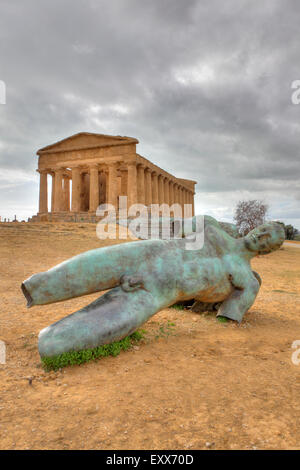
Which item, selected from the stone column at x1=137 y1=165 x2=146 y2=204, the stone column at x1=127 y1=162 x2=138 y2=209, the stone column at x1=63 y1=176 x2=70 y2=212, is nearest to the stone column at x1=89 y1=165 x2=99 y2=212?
the stone column at x1=127 y1=162 x2=138 y2=209

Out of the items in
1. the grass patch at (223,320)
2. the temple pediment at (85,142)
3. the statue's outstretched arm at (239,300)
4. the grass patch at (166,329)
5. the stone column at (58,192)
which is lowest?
the grass patch at (166,329)

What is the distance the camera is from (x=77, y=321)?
2.97 m

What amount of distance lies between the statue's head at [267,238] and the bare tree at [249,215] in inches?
1115

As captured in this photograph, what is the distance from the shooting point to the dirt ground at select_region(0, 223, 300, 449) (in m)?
1.88

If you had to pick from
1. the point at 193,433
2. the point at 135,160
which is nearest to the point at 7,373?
the point at 193,433

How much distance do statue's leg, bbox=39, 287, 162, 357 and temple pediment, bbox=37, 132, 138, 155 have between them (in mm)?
29654

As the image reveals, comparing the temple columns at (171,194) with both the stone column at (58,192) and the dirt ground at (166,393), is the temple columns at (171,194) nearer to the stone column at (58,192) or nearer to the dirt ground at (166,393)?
the stone column at (58,192)

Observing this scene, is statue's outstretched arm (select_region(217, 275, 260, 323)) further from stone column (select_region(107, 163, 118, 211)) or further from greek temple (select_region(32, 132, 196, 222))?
stone column (select_region(107, 163, 118, 211))

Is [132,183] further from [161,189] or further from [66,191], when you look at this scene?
[66,191]

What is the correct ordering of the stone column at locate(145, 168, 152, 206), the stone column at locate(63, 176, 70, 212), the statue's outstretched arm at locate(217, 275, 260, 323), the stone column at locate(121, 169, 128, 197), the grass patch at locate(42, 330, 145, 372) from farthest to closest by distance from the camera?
the stone column at locate(63, 176, 70, 212)
the stone column at locate(121, 169, 128, 197)
the stone column at locate(145, 168, 152, 206)
the statue's outstretched arm at locate(217, 275, 260, 323)
the grass patch at locate(42, 330, 145, 372)

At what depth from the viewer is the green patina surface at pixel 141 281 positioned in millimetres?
2977

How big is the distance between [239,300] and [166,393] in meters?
2.15

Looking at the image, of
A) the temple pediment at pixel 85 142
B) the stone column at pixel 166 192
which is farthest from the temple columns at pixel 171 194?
the temple pediment at pixel 85 142

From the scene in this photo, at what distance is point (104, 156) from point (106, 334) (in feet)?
102
